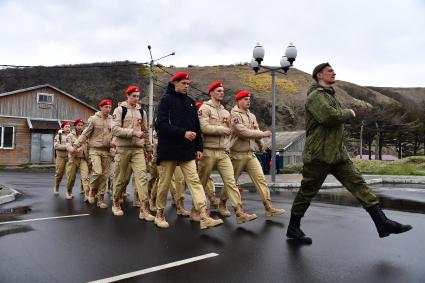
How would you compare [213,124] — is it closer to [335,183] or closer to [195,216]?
[195,216]

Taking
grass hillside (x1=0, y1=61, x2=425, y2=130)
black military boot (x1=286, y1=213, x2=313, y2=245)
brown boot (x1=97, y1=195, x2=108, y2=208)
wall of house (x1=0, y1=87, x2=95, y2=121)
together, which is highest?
grass hillside (x1=0, y1=61, x2=425, y2=130)

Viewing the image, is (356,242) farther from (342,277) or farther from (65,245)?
(65,245)

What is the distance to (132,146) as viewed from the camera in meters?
6.73

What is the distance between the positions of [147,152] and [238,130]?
66.4 inches

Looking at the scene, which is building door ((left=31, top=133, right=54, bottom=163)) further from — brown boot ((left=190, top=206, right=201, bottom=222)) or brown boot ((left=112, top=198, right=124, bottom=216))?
brown boot ((left=190, top=206, right=201, bottom=222))

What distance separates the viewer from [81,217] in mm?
6855

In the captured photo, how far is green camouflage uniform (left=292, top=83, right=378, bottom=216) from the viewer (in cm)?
460

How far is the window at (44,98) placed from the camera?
30.6m

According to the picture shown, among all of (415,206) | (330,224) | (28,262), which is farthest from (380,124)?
(28,262)

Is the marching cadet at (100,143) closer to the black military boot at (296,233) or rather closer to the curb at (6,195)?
the curb at (6,195)

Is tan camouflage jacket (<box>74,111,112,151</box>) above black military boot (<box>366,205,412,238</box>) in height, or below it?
above

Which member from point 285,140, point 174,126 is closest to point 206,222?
point 174,126

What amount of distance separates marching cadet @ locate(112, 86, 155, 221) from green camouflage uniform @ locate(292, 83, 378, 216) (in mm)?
2725

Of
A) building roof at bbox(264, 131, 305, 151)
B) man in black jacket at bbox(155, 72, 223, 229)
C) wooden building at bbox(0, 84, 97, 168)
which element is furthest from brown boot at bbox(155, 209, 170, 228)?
wooden building at bbox(0, 84, 97, 168)
